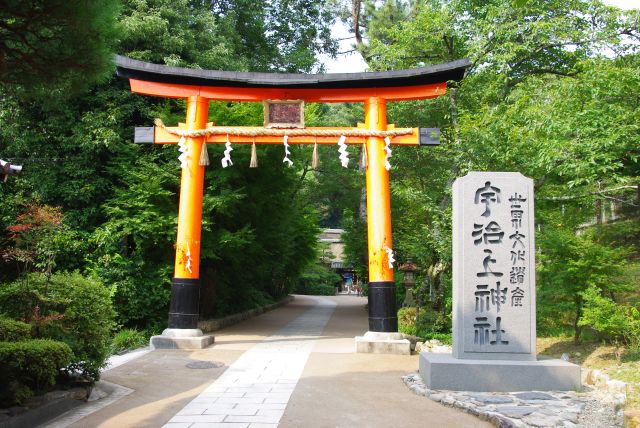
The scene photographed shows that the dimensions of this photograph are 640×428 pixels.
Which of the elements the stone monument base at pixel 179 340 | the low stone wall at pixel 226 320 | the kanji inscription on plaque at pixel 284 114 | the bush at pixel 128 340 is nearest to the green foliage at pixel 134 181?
the low stone wall at pixel 226 320

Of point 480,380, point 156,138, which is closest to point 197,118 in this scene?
point 156,138

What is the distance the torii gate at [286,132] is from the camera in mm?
10391

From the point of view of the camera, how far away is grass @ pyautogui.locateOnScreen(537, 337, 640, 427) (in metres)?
5.50

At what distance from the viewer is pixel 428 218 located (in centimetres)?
1650

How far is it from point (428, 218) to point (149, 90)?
954 centimetres

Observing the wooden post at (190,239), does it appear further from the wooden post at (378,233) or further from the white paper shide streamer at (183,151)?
the wooden post at (378,233)

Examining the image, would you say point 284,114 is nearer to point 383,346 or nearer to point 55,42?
point 383,346

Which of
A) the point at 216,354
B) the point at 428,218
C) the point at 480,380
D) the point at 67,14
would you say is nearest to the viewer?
the point at 67,14

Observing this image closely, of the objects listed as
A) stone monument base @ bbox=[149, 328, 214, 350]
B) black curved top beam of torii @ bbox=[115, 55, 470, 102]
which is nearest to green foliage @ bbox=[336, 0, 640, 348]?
black curved top beam of torii @ bbox=[115, 55, 470, 102]

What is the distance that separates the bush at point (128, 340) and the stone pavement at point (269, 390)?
1485 mm

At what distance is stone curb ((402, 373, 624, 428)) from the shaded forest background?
3.10 meters

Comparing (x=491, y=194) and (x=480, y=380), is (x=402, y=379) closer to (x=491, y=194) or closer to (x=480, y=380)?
(x=480, y=380)

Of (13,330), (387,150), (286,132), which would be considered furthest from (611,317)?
(13,330)

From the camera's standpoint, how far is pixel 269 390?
6707mm
